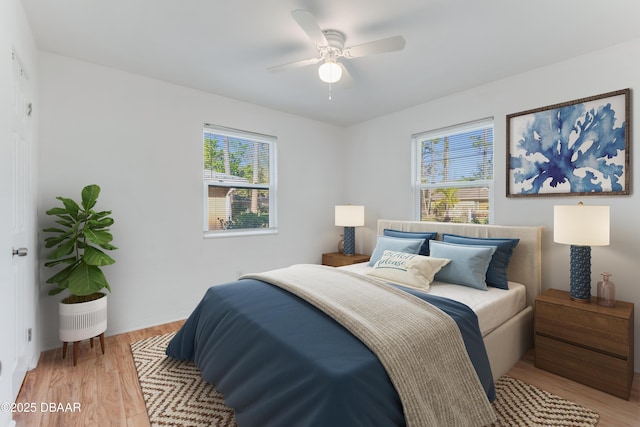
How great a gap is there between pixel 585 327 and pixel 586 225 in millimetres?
728

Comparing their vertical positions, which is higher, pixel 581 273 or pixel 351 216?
pixel 351 216

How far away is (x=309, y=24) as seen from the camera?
1.82 meters

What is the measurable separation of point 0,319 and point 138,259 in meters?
1.53

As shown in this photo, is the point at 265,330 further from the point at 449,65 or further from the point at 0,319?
the point at 449,65

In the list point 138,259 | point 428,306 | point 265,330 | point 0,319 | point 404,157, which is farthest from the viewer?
point 404,157

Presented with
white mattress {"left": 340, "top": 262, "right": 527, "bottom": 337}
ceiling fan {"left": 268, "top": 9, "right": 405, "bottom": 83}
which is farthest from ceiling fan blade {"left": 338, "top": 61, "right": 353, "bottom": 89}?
white mattress {"left": 340, "top": 262, "right": 527, "bottom": 337}

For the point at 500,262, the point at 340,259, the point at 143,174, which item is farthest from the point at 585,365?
the point at 143,174

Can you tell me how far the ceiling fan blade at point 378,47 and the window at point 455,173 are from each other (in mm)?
1760

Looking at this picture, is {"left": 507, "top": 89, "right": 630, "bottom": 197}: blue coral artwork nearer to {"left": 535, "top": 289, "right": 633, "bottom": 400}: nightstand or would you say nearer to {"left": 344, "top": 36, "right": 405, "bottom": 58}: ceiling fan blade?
{"left": 535, "top": 289, "right": 633, "bottom": 400}: nightstand

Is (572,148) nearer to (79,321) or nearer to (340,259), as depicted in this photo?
(340,259)

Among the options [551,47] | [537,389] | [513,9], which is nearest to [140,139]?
[513,9]

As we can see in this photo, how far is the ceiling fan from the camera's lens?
186cm

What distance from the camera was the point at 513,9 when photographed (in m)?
1.96

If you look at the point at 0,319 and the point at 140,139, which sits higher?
the point at 140,139
